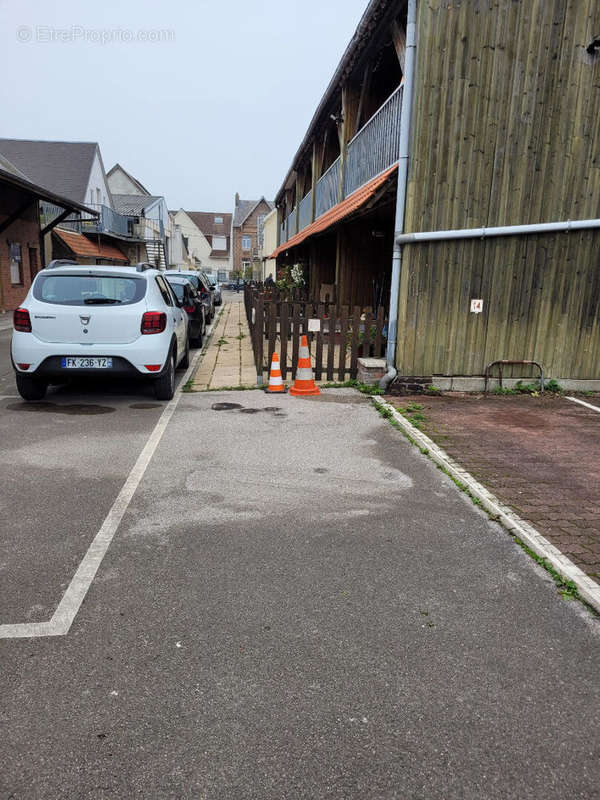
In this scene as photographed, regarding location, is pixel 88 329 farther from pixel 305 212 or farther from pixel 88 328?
pixel 305 212

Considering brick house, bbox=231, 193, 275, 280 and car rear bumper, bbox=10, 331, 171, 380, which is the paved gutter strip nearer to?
car rear bumper, bbox=10, 331, 171, 380

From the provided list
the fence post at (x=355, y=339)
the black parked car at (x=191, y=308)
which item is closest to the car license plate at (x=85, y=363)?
the fence post at (x=355, y=339)

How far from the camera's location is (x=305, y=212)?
853 inches

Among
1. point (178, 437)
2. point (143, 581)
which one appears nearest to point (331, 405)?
point (178, 437)

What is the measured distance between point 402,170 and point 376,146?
10.4ft

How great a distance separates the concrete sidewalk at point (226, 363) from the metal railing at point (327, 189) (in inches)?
169

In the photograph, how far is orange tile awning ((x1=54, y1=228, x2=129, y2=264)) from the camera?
3139 cm

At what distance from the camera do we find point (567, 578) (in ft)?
11.1

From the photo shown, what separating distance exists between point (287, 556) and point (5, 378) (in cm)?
774

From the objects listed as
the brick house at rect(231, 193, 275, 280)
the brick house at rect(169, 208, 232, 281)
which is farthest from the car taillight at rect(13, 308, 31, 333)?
the brick house at rect(169, 208, 232, 281)

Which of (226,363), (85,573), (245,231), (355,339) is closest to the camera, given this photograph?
(85,573)

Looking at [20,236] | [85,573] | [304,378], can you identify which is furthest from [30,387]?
[20,236]

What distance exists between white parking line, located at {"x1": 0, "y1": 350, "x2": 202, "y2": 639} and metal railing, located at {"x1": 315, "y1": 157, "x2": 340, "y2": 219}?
11.5 m

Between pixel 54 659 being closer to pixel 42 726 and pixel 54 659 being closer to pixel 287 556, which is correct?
pixel 42 726
